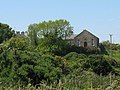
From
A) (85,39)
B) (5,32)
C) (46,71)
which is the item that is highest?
(85,39)

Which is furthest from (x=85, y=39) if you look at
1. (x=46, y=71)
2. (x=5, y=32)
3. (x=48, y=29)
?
(x=46, y=71)

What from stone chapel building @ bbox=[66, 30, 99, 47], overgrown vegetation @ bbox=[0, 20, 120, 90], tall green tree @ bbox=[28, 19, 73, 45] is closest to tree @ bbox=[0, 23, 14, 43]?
tall green tree @ bbox=[28, 19, 73, 45]

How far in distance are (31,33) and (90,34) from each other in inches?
763

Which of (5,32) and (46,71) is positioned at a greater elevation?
(5,32)

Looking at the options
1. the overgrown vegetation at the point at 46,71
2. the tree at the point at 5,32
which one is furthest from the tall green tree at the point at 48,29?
the overgrown vegetation at the point at 46,71

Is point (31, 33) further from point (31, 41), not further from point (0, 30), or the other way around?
point (0, 30)

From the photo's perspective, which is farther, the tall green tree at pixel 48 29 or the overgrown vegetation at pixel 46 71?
the tall green tree at pixel 48 29

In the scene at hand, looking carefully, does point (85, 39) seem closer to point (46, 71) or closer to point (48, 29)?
point (48, 29)

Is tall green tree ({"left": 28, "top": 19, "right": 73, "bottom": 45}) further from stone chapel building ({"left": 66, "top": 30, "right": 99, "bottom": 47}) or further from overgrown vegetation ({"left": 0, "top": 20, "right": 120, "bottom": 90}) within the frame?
overgrown vegetation ({"left": 0, "top": 20, "right": 120, "bottom": 90})

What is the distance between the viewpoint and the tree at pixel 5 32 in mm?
65688

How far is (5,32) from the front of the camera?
6806cm

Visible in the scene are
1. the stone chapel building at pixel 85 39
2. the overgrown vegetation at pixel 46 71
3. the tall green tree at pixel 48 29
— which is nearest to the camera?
the overgrown vegetation at pixel 46 71

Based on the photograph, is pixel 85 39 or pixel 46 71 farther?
pixel 85 39

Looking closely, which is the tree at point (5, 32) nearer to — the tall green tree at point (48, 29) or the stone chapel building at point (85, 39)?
the tall green tree at point (48, 29)
